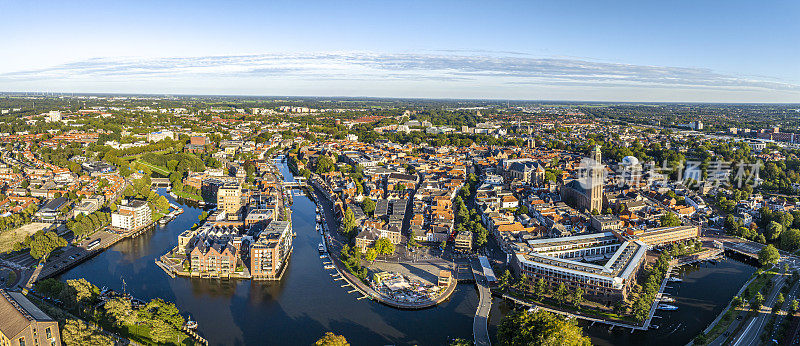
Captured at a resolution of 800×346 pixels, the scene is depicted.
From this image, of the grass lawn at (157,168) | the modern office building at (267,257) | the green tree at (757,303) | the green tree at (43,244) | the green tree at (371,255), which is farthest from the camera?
the grass lawn at (157,168)

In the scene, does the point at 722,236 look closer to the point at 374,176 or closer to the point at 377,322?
the point at 377,322

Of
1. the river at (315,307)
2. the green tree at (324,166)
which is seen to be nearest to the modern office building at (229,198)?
the river at (315,307)

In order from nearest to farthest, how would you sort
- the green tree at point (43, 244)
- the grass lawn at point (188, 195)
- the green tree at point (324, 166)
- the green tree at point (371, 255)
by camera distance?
the green tree at point (43, 244) < the green tree at point (371, 255) < the grass lawn at point (188, 195) < the green tree at point (324, 166)

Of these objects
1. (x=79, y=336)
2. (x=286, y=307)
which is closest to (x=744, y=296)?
(x=286, y=307)

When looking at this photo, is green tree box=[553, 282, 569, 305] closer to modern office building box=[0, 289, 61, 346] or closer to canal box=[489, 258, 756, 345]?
canal box=[489, 258, 756, 345]

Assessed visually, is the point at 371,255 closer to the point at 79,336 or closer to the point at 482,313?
the point at 482,313

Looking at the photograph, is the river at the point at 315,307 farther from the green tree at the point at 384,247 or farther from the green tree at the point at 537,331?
the green tree at the point at 384,247
